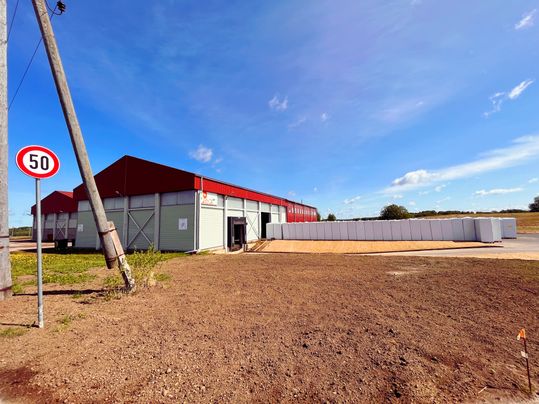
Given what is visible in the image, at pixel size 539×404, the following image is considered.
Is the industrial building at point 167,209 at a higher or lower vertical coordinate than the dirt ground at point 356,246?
higher

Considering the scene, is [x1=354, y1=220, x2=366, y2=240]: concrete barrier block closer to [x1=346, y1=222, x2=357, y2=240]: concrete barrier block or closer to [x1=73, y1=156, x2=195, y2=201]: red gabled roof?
[x1=346, y1=222, x2=357, y2=240]: concrete barrier block

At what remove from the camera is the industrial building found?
21703 millimetres

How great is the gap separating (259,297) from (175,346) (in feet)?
11.0

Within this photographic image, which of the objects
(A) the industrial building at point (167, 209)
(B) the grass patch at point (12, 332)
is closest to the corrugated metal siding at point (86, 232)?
(A) the industrial building at point (167, 209)

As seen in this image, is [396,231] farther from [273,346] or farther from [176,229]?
[273,346]

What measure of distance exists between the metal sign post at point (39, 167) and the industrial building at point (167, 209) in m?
15.5

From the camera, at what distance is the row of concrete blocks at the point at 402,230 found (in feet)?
81.7

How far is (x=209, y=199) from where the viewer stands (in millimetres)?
22812

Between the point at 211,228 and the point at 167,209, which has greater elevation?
the point at 167,209

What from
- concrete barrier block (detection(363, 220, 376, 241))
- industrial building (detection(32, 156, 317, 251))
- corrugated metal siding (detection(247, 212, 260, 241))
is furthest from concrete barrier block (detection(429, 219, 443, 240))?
industrial building (detection(32, 156, 317, 251))

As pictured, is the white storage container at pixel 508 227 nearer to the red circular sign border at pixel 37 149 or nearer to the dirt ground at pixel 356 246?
the dirt ground at pixel 356 246

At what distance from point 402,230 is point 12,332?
29.6 metres

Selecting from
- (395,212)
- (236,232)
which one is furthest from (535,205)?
(236,232)

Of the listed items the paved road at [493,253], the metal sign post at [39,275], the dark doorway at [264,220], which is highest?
the dark doorway at [264,220]
